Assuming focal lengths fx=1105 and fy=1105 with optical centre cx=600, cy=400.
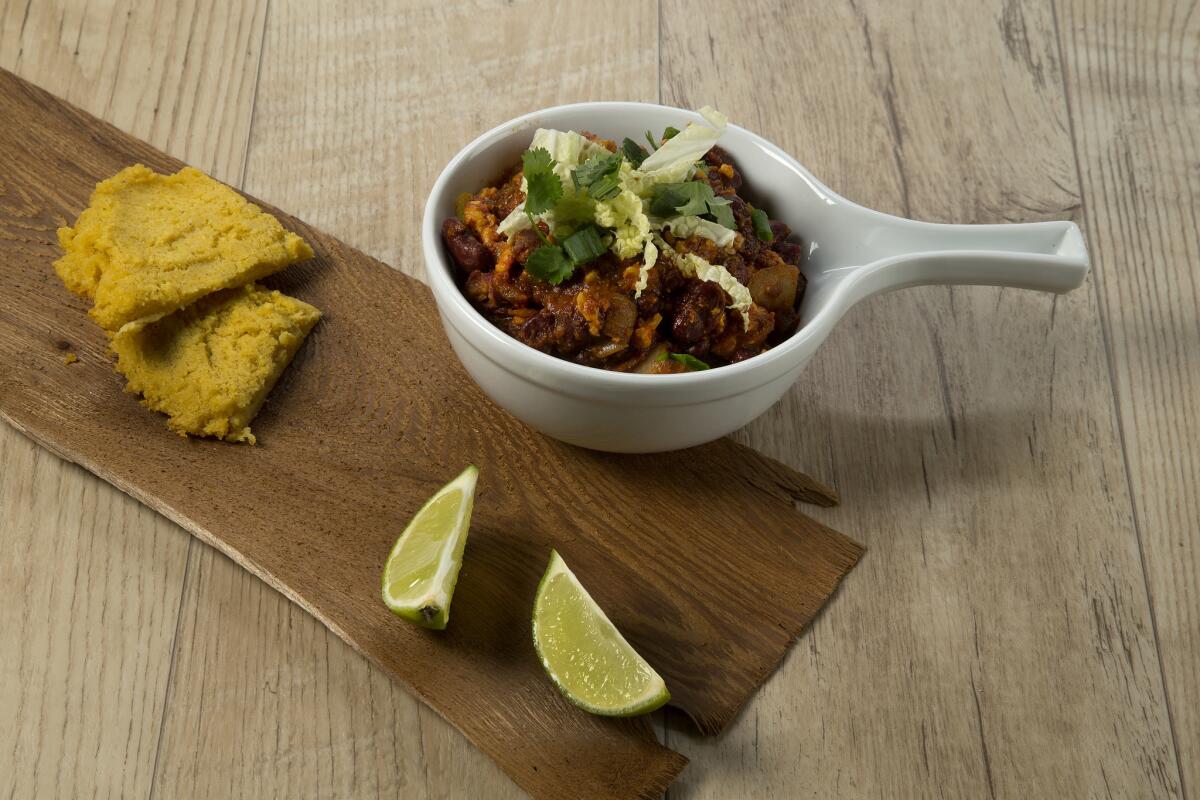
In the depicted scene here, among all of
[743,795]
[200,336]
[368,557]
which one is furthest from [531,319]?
[743,795]

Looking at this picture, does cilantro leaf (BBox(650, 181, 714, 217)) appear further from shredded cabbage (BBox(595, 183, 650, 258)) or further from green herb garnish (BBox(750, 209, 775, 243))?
green herb garnish (BBox(750, 209, 775, 243))

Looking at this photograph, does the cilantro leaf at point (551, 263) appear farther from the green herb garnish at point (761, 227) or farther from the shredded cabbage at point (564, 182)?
the green herb garnish at point (761, 227)

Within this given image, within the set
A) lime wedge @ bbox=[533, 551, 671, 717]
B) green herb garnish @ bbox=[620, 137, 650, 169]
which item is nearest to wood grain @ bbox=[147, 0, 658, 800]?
lime wedge @ bbox=[533, 551, 671, 717]

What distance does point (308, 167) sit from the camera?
294cm

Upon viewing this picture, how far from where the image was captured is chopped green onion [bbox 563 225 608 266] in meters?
2.00

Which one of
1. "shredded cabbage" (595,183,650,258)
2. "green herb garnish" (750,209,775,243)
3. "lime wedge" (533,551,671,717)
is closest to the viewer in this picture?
"lime wedge" (533,551,671,717)

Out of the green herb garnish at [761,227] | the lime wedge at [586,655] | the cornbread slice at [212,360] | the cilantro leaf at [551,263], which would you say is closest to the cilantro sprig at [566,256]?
the cilantro leaf at [551,263]

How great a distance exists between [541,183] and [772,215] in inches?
23.9

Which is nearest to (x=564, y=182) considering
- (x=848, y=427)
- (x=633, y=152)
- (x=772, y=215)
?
(x=633, y=152)

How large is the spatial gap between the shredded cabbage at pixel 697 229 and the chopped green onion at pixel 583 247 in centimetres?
14

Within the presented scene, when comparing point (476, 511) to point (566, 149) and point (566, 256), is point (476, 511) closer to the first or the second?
point (566, 256)

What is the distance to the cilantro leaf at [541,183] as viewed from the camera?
2004 mm

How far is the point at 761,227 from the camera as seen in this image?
88.8 inches

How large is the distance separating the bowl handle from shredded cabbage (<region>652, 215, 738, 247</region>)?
10.6 inches
